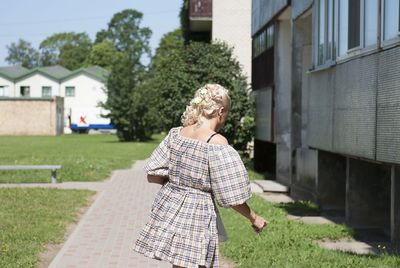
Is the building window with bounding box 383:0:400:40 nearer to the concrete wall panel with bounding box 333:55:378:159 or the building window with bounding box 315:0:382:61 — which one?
the building window with bounding box 315:0:382:61

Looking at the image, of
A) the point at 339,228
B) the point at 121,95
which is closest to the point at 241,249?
the point at 339,228

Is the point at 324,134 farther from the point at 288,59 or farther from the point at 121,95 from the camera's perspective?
the point at 121,95

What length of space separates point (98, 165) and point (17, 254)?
17.7 m

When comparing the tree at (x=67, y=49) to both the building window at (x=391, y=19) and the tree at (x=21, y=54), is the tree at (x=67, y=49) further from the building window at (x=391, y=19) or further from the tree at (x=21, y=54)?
the building window at (x=391, y=19)

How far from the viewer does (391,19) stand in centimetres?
874

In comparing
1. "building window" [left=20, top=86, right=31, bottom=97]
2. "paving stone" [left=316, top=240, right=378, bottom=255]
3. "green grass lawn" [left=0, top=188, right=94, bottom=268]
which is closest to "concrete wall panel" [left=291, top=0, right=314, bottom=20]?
"paving stone" [left=316, top=240, right=378, bottom=255]

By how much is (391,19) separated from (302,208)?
18.4ft

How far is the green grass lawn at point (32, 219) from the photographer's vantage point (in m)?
8.81

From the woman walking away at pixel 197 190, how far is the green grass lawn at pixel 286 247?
2.97 metres

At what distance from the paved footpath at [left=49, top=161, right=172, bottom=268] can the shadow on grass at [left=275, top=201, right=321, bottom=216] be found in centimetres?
256

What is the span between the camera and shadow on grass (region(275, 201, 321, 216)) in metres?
13.0

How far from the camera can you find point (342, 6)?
1150cm

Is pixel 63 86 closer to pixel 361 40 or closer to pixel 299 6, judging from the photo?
pixel 299 6

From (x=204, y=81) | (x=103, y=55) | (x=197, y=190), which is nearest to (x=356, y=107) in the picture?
(x=197, y=190)
